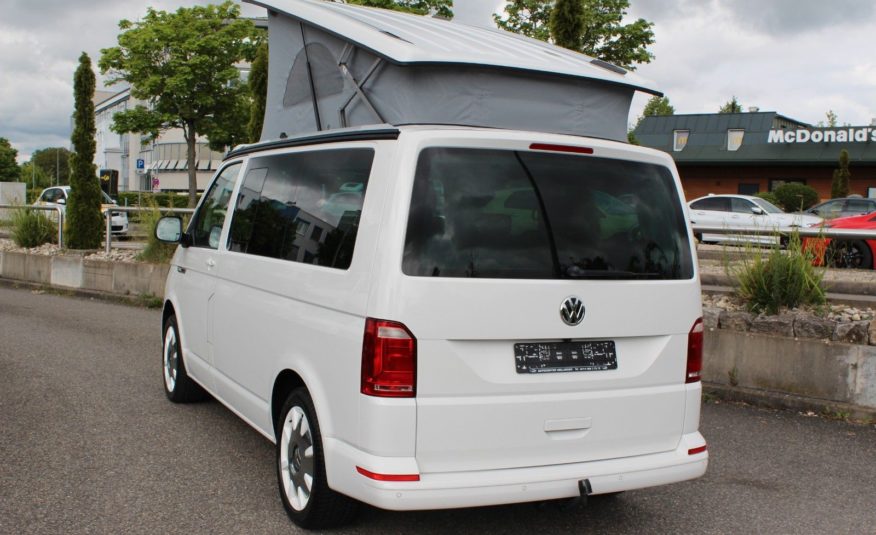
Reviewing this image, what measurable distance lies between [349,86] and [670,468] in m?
2.73

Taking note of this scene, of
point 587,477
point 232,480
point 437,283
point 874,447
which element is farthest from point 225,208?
point 874,447

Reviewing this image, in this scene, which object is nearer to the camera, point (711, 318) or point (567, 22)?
point (711, 318)

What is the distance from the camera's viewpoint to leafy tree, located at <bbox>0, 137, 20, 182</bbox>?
126 meters

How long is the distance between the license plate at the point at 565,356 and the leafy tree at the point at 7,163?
134 meters

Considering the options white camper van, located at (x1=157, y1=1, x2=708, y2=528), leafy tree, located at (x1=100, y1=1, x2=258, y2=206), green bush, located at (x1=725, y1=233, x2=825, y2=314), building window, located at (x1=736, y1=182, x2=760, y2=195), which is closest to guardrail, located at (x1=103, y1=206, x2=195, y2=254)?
green bush, located at (x1=725, y1=233, x2=825, y2=314)

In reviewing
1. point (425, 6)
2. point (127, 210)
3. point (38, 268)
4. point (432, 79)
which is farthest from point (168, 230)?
point (425, 6)

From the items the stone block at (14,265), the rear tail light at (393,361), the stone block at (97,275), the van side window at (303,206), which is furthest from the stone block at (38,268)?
the rear tail light at (393,361)

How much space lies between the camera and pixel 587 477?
3807mm

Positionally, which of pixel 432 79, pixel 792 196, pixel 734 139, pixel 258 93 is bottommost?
pixel 432 79

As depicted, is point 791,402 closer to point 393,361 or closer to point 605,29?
point 393,361

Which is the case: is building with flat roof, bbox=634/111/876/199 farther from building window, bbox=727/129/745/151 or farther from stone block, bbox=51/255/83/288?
stone block, bbox=51/255/83/288

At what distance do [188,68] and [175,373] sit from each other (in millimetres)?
40089

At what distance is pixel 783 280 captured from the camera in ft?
25.6

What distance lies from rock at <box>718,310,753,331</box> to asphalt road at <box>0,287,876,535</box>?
83cm
